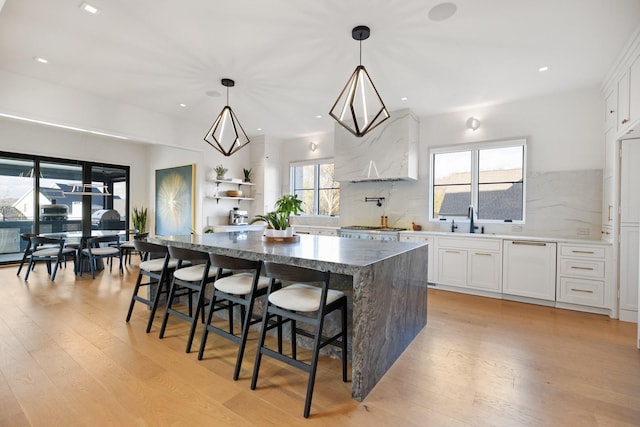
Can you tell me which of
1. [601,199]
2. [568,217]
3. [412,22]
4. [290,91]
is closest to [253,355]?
[412,22]

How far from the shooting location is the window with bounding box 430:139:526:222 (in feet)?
14.8

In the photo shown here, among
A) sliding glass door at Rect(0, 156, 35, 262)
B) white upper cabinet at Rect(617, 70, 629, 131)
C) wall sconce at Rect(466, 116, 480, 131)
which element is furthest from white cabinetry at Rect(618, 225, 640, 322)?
sliding glass door at Rect(0, 156, 35, 262)

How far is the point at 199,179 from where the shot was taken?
6.24 metres

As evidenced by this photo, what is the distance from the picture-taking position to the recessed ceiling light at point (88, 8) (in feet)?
8.15

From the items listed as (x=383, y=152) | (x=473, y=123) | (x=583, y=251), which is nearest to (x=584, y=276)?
(x=583, y=251)

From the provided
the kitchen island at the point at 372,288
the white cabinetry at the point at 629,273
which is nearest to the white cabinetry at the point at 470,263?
the white cabinetry at the point at 629,273

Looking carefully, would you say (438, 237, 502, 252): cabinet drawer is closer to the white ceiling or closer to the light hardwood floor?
the light hardwood floor

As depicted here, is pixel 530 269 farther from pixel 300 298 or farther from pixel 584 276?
pixel 300 298

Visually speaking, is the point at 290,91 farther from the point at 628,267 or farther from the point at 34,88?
the point at 628,267

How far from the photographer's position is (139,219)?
784cm

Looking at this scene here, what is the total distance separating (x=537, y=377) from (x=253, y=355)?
7.09 ft

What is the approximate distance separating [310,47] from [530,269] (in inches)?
151

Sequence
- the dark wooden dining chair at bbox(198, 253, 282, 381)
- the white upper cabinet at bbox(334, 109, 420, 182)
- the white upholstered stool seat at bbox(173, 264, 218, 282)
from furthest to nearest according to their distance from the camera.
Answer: the white upper cabinet at bbox(334, 109, 420, 182) < the white upholstered stool seat at bbox(173, 264, 218, 282) < the dark wooden dining chair at bbox(198, 253, 282, 381)

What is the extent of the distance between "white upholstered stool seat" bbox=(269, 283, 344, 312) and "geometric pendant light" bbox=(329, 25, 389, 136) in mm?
1417
